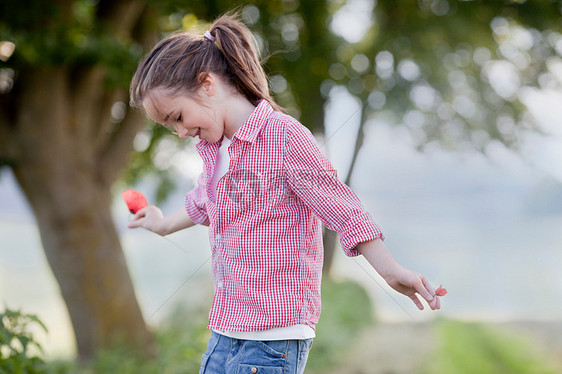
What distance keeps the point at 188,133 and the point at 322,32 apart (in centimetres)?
603

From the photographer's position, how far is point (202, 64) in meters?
1.49

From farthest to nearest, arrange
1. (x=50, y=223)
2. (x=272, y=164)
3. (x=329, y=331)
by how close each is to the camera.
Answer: (x=329, y=331), (x=50, y=223), (x=272, y=164)

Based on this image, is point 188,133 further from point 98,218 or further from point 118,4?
point 118,4

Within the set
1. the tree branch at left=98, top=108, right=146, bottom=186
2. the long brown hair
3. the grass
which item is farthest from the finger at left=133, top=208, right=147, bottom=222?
the tree branch at left=98, top=108, right=146, bottom=186

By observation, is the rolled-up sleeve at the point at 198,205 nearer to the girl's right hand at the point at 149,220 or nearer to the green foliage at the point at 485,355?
the girl's right hand at the point at 149,220

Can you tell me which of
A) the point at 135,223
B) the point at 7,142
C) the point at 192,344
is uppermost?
the point at 135,223

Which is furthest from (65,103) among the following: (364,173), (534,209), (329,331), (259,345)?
(534,209)

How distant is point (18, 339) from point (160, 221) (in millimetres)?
813

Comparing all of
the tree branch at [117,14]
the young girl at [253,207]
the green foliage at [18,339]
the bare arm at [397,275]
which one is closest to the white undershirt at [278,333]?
the young girl at [253,207]

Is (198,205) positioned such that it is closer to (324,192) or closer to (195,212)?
(195,212)

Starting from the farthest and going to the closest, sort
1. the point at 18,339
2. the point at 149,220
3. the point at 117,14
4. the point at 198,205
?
the point at 117,14 < the point at 18,339 < the point at 149,220 < the point at 198,205

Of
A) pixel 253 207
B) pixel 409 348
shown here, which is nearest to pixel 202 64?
pixel 253 207

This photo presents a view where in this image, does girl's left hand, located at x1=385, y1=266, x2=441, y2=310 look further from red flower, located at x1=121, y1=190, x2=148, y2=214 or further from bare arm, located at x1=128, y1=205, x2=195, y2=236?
red flower, located at x1=121, y1=190, x2=148, y2=214

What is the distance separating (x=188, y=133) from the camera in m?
1.49
